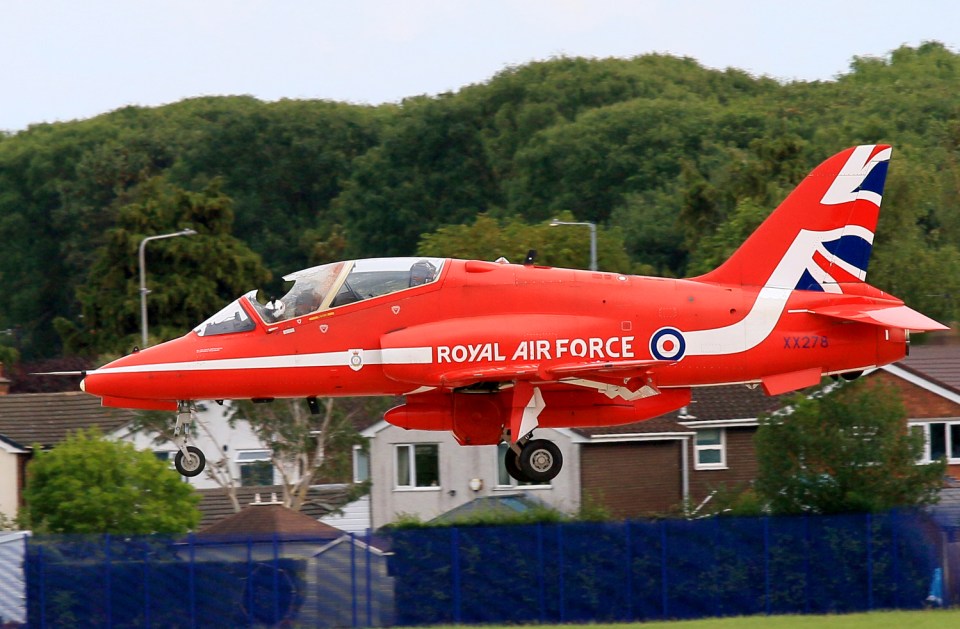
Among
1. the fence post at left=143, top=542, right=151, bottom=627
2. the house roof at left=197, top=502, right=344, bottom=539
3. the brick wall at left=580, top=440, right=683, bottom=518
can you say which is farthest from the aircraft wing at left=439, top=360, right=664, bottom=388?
the brick wall at left=580, top=440, right=683, bottom=518

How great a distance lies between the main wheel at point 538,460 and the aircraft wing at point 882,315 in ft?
15.5

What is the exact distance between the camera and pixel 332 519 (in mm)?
53594

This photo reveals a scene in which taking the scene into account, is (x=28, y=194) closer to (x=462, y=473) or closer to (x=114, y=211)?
(x=114, y=211)

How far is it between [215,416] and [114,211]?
49333 millimetres

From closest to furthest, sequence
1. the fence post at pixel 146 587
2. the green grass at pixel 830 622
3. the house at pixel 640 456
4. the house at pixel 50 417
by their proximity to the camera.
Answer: the green grass at pixel 830 622 < the fence post at pixel 146 587 < the house at pixel 640 456 < the house at pixel 50 417

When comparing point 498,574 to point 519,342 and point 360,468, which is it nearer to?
point 519,342

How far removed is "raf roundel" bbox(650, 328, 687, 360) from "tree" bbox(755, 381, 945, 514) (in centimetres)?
1918

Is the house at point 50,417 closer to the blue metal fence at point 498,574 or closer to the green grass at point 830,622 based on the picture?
the blue metal fence at point 498,574

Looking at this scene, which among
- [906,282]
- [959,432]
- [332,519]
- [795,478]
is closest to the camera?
[795,478]

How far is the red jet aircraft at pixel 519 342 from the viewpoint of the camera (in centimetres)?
2377

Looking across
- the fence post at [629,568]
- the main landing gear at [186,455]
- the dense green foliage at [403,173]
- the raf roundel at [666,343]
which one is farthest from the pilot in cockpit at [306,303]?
the dense green foliage at [403,173]

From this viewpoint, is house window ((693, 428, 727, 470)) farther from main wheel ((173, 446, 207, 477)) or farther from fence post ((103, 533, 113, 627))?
main wheel ((173, 446, 207, 477))

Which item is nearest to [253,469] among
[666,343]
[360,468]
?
[360,468]

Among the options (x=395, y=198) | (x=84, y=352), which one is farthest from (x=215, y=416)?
(x=395, y=198)
